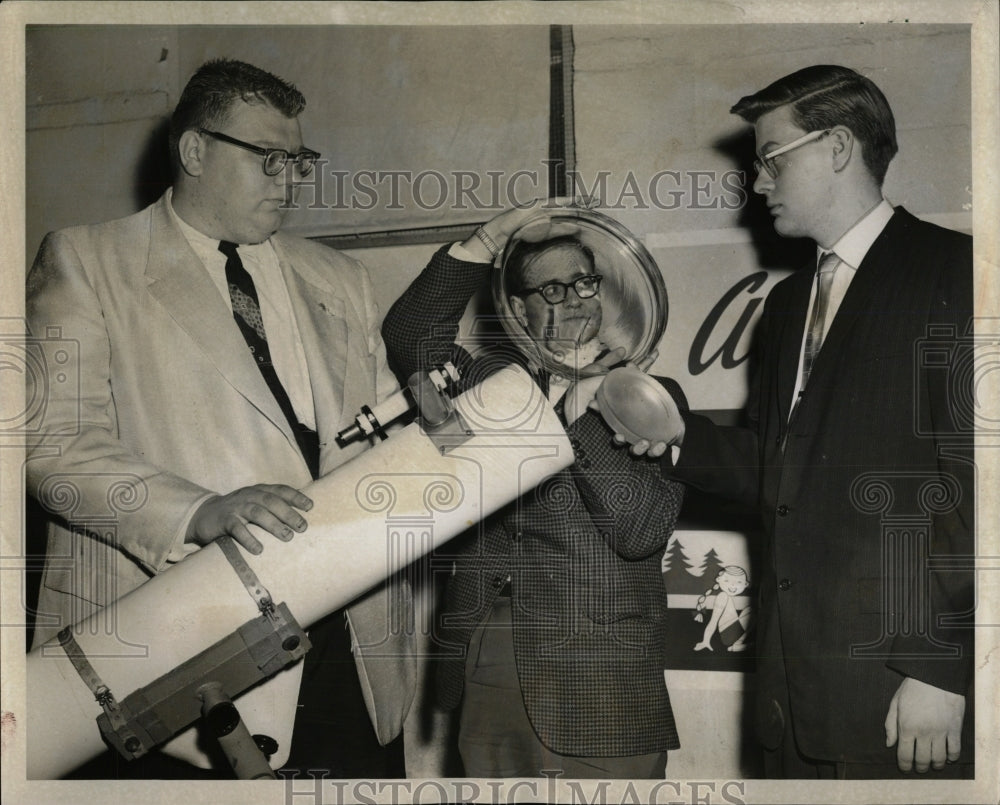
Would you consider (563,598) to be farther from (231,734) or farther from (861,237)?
(861,237)

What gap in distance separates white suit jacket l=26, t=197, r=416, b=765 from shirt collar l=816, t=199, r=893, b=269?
112 centimetres

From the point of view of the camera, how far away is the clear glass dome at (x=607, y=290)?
213cm

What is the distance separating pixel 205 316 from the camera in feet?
7.29

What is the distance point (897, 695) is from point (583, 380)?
975 mm

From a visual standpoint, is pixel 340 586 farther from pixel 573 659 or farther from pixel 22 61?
pixel 22 61

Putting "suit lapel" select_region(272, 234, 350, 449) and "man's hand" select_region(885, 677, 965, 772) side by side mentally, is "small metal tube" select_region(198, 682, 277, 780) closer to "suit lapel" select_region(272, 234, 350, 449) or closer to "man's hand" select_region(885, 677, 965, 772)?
"suit lapel" select_region(272, 234, 350, 449)

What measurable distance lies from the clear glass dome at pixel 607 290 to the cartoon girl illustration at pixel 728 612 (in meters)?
0.55

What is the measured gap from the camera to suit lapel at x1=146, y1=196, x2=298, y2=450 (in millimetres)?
2209

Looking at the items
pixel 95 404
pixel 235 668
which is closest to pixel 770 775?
pixel 235 668

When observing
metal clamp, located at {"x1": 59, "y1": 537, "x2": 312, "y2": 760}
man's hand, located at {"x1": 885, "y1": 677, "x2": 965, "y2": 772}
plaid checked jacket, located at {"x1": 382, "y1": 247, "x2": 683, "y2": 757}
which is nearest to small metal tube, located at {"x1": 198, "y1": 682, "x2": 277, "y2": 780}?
metal clamp, located at {"x1": 59, "y1": 537, "x2": 312, "y2": 760}

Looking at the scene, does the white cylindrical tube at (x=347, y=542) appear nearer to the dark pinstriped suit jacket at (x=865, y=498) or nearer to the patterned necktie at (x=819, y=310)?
the dark pinstriped suit jacket at (x=865, y=498)

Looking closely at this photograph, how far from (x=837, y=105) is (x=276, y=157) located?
1.28m

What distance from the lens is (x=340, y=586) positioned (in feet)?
6.73
